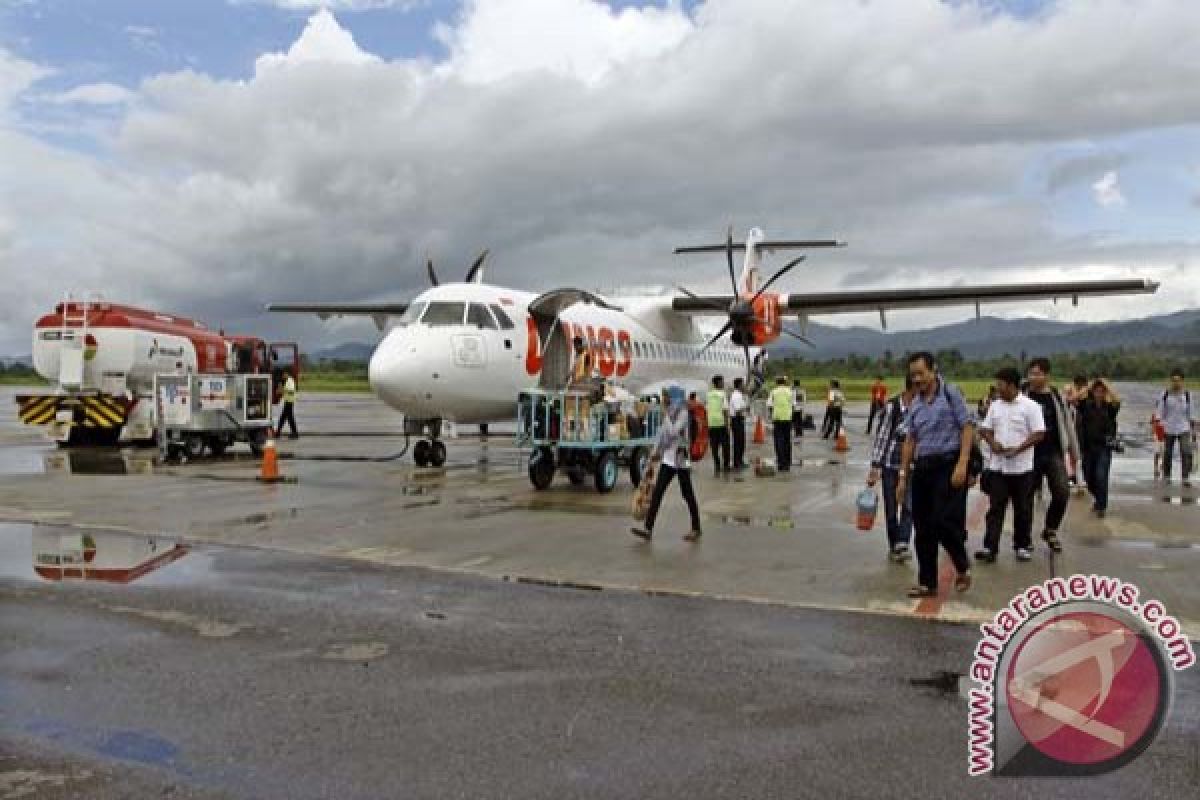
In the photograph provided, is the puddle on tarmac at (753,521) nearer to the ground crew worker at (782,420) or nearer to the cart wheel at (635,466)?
the cart wheel at (635,466)

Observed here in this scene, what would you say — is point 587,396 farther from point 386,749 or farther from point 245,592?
point 386,749

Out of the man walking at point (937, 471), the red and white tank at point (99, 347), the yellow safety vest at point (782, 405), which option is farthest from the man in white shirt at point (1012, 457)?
the red and white tank at point (99, 347)

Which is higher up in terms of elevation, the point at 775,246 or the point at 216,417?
the point at 775,246

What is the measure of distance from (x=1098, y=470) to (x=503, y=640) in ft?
28.4

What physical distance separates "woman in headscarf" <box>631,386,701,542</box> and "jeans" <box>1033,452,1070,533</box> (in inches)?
128

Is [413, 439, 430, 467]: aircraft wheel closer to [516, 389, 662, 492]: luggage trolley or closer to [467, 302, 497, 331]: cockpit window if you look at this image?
[467, 302, 497, 331]: cockpit window

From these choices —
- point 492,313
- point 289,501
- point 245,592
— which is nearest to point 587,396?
point 492,313

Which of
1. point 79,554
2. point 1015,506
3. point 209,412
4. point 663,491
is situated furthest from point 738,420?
point 79,554

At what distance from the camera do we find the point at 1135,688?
5027 mm

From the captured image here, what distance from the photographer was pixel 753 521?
11008 millimetres

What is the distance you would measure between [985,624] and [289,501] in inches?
350

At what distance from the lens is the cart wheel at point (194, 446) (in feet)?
62.3

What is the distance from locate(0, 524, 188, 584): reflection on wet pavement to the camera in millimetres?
7840

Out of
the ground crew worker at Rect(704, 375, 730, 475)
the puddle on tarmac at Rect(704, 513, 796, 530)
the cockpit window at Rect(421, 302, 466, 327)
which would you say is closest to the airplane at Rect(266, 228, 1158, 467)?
the cockpit window at Rect(421, 302, 466, 327)
